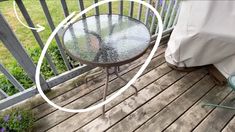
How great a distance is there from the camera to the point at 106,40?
53.0 inches

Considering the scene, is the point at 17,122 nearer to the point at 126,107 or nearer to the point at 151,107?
the point at 126,107

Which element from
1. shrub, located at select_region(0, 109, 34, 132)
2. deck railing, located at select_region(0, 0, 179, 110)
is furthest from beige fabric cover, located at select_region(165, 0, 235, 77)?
shrub, located at select_region(0, 109, 34, 132)

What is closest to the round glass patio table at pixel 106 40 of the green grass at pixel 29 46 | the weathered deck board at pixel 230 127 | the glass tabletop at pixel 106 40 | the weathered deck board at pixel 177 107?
the glass tabletop at pixel 106 40

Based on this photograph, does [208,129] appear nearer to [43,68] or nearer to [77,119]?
[77,119]

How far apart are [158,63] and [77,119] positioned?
1162 mm

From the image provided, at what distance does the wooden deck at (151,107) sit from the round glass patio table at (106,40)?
0.65 meters

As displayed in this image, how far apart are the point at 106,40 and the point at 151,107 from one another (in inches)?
32.9

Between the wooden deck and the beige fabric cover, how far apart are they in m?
0.25

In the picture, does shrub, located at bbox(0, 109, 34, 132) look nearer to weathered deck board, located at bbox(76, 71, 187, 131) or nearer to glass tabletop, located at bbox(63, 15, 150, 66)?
weathered deck board, located at bbox(76, 71, 187, 131)

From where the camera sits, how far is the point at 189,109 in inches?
67.9

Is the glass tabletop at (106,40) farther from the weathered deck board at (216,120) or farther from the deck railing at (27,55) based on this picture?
the weathered deck board at (216,120)

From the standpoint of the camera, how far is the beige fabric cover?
1349 mm

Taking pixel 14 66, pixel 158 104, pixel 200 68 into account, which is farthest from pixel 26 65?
pixel 200 68

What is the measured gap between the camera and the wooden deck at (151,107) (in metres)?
1.60
